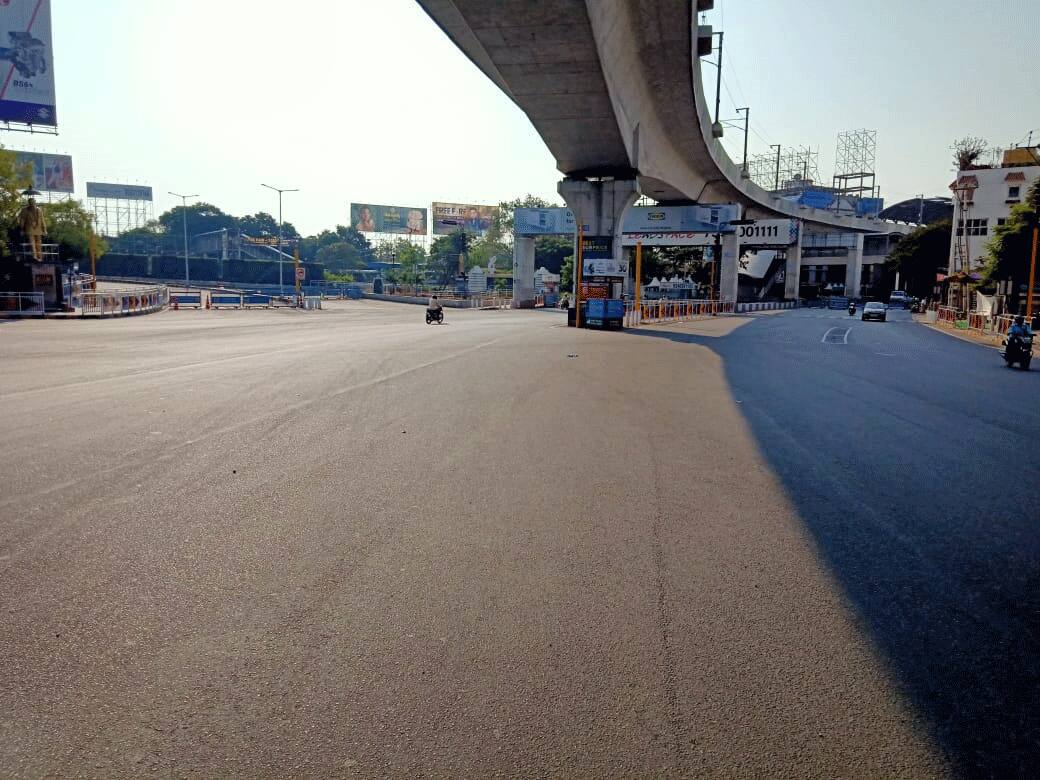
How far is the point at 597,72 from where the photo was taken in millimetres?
23328

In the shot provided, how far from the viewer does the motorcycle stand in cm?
1978

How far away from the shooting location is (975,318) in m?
39.0

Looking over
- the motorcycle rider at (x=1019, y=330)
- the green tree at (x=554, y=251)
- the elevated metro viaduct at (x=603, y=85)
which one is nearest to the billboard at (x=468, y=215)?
the green tree at (x=554, y=251)

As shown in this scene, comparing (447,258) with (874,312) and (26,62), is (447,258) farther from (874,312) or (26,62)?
(874,312)

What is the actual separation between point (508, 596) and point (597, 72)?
22.0 meters

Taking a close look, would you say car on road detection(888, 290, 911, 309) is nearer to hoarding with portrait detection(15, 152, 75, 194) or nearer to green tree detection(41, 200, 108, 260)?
green tree detection(41, 200, 108, 260)

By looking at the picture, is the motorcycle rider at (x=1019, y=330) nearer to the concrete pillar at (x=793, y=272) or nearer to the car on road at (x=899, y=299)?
the concrete pillar at (x=793, y=272)

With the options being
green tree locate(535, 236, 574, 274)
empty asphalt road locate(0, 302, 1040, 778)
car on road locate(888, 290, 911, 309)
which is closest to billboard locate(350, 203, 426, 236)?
green tree locate(535, 236, 574, 274)

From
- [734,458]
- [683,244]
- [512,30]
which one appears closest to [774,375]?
[734,458]

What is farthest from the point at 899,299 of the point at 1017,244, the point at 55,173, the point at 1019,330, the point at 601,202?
the point at 55,173

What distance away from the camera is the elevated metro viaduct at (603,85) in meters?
20.0

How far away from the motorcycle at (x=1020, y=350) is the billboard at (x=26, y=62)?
60.0 meters

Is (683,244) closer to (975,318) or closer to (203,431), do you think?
(975,318)

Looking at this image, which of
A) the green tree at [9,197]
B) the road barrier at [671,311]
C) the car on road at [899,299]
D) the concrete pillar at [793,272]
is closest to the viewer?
the road barrier at [671,311]
